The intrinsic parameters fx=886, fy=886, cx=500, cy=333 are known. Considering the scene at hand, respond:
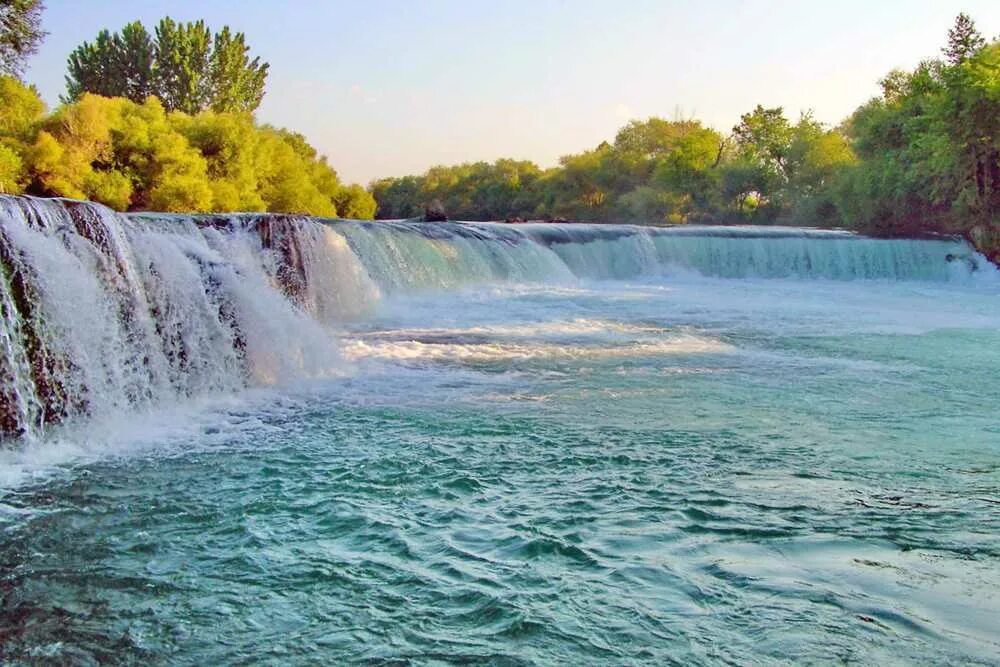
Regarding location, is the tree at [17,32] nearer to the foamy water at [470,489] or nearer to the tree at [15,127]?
the tree at [15,127]

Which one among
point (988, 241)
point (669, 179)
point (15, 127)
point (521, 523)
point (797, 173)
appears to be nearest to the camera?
point (521, 523)

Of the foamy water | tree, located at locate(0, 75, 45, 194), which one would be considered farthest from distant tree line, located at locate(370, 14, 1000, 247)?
tree, located at locate(0, 75, 45, 194)

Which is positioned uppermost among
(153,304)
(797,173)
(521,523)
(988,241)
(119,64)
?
(119,64)

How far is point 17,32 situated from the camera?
24672mm

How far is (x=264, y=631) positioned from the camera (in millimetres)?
3320

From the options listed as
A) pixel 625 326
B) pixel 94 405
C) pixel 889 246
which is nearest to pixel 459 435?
pixel 94 405

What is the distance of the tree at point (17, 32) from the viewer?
80.2 ft

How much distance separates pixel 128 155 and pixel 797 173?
29865 mm

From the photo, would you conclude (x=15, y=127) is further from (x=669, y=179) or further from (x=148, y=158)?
(x=669, y=179)

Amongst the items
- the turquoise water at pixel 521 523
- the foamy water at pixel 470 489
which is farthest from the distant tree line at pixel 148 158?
the turquoise water at pixel 521 523

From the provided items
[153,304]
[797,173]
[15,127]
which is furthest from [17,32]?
[797,173]

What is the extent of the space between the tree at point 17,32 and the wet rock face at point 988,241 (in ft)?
90.4

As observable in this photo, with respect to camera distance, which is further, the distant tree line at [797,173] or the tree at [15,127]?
the distant tree line at [797,173]

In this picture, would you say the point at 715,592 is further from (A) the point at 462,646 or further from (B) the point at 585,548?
(A) the point at 462,646
